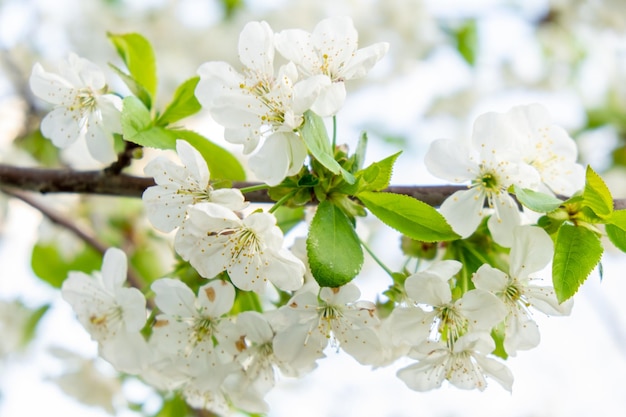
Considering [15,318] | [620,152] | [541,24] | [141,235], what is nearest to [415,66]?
[541,24]

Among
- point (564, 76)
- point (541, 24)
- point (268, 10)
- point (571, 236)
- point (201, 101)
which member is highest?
point (201, 101)

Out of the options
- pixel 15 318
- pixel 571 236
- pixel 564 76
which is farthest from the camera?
pixel 564 76

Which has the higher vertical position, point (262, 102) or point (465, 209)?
point (262, 102)

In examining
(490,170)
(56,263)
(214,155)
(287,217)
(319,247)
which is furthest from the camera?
(56,263)

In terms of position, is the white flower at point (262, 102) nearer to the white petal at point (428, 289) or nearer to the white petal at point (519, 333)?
the white petal at point (428, 289)

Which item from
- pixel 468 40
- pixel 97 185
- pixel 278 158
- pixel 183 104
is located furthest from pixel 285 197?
pixel 468 40

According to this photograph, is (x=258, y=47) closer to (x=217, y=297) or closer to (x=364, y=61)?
(x=364, y=61)

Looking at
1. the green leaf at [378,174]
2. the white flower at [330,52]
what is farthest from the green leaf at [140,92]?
the green leaf at [378,174]

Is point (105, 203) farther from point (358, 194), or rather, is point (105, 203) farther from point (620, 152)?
point (620, 152)

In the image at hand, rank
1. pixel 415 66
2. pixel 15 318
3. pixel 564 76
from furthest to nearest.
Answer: pixel 564 76
pixel 415 66
pixel 15 318
